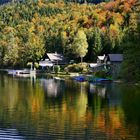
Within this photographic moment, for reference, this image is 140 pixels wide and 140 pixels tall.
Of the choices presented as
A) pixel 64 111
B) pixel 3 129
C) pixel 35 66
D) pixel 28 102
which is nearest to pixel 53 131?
pixel 3 129

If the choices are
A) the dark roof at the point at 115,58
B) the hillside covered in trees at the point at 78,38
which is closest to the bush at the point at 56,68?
the hillside covered in trees at the point at 78,38

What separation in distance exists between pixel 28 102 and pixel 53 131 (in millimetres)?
20885

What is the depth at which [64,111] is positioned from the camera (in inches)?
1761

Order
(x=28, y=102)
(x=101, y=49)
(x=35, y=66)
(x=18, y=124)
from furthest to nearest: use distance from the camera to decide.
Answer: (x=35, y=66) → (x=101, y=49) → (x=28, y=102) → (x=18, y=124)

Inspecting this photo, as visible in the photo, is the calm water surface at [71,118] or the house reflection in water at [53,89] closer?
the calm water surface at [71,118]

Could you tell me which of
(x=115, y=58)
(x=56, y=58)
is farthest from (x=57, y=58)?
(x=115, y=58)

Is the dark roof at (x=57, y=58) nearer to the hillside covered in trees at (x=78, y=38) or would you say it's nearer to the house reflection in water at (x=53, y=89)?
the hillside covered in trees at (x=78, y=38)

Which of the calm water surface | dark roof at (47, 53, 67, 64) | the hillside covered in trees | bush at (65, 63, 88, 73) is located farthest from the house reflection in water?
dark roof at (47, 53, 67, 64)

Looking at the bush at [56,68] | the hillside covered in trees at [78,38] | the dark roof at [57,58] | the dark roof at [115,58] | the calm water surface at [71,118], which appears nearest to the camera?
the calm water surface at [71,118]

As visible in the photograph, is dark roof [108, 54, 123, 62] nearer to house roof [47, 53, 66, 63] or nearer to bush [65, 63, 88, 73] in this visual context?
bush [65, 63, 88, 73]

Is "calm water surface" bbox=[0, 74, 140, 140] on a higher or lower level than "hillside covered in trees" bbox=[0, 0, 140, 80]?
lower

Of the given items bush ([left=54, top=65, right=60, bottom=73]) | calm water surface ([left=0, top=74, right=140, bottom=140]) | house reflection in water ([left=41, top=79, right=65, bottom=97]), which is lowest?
bush ([left=54, top=65, right=60, bottom=73])

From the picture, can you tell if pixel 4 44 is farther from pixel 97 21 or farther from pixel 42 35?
pixel 97 21

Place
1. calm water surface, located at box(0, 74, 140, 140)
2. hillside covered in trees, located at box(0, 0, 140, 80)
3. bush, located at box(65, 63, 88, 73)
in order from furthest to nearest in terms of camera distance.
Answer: hillside covered in trees, located at box(0, 0, 140, 80), bush, located at box(65, 63, 88, 73), calm water surface, located at box(0, 74, 140, 140)
